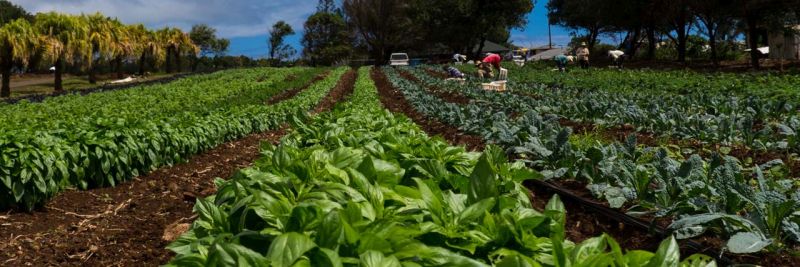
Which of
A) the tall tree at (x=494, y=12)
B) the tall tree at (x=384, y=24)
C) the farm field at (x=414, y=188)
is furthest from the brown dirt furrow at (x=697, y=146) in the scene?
the tall tree at (x=384, y=24)

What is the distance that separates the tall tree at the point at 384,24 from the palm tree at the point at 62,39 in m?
38.0

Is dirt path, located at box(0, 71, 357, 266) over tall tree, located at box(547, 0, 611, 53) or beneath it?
beneath

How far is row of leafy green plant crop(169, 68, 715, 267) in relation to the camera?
1.57 meters

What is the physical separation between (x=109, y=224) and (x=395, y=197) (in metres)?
3.77

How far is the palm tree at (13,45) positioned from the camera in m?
30.8

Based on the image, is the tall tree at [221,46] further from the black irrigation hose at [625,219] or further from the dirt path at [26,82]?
the black irrigation hose at [625,219]

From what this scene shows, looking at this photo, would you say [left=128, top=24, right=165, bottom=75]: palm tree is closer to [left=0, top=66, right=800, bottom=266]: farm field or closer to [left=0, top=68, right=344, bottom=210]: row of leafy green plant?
[left=0, top=68, right=344, bottom=210]: row of leafy green plant

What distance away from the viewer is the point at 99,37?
40594 millimetres

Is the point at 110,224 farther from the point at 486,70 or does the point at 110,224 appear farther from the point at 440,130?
the point at 486,70

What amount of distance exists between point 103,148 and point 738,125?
7.07 m

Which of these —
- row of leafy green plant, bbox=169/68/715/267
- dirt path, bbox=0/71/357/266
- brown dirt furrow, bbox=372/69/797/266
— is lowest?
dirt path, bbox=0/71/357/266

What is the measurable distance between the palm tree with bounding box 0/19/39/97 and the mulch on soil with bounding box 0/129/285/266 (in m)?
29.7

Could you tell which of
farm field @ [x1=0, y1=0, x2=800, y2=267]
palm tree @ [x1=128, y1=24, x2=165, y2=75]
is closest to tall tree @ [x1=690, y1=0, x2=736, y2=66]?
farm field @ [x1=0, y1=0, x2=800, y2=267]

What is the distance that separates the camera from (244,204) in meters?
2.13
